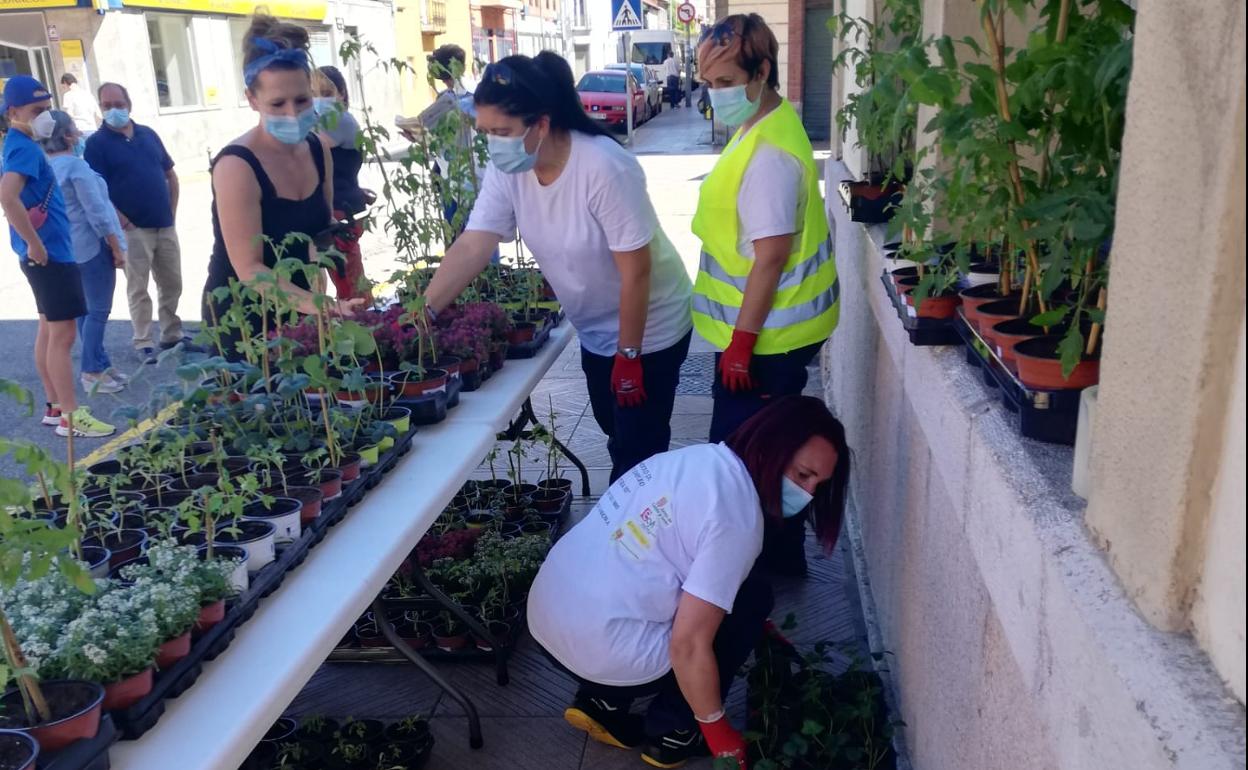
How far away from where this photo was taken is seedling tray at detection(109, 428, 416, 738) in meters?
1.60

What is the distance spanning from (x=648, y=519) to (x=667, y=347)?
973 millimetres

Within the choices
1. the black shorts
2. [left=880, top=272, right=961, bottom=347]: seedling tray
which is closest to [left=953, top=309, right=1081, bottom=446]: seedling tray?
[left=880, top=272, right=961, bottom=347]: seedling tray

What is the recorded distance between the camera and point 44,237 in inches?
206

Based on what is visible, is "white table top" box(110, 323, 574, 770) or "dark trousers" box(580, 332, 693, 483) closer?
"white table top" box(110, 323, 574, 770)

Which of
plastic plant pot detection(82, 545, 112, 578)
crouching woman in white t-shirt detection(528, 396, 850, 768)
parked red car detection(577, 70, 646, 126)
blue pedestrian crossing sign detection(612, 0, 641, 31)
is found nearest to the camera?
plastic plant pot detection(82, 545, 112, 578)

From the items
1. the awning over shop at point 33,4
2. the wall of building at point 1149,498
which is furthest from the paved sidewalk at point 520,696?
the awning over shop at point 33,4

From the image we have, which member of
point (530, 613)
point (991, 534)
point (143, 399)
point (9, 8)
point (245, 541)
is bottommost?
point (143, 399)

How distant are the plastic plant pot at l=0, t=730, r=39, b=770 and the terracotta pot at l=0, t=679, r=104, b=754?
12 millimetres

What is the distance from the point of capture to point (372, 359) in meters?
3.18

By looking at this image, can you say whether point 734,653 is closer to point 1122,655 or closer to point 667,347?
point 667,347

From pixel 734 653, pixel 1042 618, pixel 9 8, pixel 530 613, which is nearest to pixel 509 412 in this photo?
pixel 530 613

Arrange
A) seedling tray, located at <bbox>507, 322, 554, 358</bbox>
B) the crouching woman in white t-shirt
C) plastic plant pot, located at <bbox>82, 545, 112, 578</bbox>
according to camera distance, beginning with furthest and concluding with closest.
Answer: seedling tray, located at <bbox>507, 322, 554, 358</bbox> < the crouching woman in white t-shirt < plastic plant pot, located at <bbox>82, 545, 112, 578</bbox>

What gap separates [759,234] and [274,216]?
4.82 ft

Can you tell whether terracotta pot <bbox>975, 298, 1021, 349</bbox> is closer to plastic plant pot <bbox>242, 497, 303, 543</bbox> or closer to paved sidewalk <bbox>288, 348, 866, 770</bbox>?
paved sidewalk <bbox>288, 348, 866, 770</bbox>
